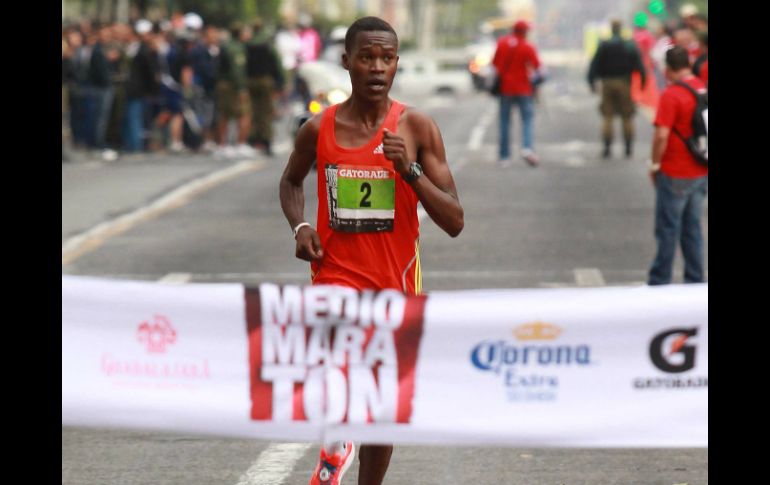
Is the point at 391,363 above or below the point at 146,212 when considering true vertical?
above

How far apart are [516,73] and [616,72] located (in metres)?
2.20

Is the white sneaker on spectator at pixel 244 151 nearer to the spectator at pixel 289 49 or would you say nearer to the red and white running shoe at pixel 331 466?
the spectator at pixel 289 49

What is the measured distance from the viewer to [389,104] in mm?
6168

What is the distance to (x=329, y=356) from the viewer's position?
550 cm

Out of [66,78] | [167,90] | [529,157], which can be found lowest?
[529,157]

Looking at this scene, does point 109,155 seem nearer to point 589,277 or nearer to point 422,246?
point 422,246

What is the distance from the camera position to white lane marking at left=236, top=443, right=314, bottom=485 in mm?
7309

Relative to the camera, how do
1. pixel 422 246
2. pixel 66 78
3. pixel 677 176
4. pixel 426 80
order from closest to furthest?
1. pixel 677 176
2. pixel 422 246
3. pixel 66 78
4. pixel 426 80

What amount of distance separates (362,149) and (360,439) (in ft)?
3.75

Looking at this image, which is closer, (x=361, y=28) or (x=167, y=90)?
(x=361, y=28)

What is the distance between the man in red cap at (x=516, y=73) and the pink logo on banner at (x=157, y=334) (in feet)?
62.3

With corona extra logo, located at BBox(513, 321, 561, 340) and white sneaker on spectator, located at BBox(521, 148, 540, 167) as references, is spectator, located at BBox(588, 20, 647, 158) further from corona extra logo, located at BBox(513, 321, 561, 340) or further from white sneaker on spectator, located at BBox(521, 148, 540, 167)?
corona extra logo, located at BBox(513, 321, 561, 340)

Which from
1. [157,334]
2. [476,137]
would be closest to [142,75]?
[476,137]
